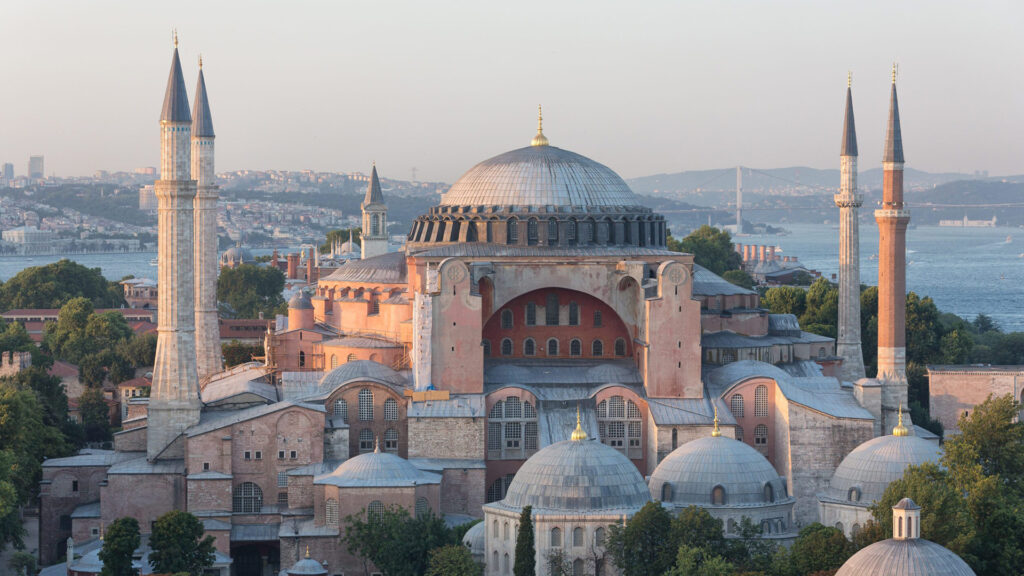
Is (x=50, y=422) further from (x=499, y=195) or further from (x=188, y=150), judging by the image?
(x=499, y=195)

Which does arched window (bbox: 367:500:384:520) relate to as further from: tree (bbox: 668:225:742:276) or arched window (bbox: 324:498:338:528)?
Answer: tree (bbox: 668:225:742:276)

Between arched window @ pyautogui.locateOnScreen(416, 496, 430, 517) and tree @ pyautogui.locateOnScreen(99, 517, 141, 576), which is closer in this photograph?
tree @ pyautogui.locateOnScreen(99, 517, 141, 576)

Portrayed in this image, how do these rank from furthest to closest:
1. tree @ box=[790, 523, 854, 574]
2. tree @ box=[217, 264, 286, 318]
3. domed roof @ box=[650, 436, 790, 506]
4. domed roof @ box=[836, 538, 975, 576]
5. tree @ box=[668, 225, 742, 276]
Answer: tree @ box=[217, 264, 286, 318], tree @ box=[668, 225, 742, 276], domed roof @ box=[650, 436, 790, 506], tree @ box=[790, 523, 854, 574], domed roof @ box=[836, 538, 975, 576]

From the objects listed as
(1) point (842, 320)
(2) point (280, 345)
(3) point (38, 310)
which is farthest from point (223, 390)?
(3) point (38, 310)

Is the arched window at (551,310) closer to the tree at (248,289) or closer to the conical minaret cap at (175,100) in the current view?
the conical minaret cap at (175,100)

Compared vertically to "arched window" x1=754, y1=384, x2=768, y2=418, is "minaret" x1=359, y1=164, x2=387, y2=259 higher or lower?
higher

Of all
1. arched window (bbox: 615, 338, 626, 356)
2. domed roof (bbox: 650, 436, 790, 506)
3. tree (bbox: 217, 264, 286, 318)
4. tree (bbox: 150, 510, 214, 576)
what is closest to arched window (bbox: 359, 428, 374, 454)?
tree (bbox: 150, 510, 214, 576)

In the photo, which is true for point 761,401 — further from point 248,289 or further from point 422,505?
point 248,289
